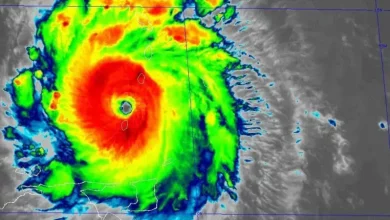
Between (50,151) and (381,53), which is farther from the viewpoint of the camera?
(381,53)

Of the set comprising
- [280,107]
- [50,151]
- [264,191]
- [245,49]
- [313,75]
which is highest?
[245,49]

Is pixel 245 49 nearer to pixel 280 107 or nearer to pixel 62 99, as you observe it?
pixel 280 107

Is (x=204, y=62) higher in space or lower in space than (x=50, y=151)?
higher

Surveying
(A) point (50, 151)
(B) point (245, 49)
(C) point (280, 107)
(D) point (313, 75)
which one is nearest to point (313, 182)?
(C) point (280, 107)
